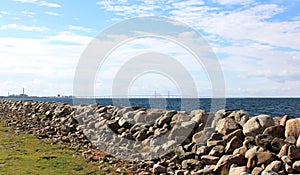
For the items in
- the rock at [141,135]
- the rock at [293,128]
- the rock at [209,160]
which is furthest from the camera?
the rock at [141,135]

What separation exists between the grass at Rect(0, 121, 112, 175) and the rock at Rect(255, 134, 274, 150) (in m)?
4.77

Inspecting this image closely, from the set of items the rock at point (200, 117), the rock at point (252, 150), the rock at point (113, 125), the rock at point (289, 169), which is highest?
the rock at point (200, 117)

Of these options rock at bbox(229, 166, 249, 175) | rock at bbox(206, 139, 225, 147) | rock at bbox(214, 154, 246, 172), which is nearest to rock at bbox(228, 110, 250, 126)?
rock at bbox(206, 139, 225, 147)

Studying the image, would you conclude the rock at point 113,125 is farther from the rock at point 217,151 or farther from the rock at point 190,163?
the rock at point 217,151

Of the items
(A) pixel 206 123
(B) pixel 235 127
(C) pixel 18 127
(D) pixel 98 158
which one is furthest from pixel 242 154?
(C) pixel 18 127

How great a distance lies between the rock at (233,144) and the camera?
12.1 meters

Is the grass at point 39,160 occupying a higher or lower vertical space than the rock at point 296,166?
lower

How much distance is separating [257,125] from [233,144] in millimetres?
1132

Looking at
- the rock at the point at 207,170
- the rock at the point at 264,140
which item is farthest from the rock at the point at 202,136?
the rock at the point at 264,140

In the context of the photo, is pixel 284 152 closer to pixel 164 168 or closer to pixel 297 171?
pixel 297 171

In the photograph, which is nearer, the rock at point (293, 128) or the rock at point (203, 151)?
the rock at point (293, 128)

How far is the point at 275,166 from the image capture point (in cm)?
1000

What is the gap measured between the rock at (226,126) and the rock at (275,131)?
1.39 m

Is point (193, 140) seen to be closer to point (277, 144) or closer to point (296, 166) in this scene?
point (277, 144)
